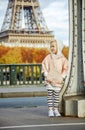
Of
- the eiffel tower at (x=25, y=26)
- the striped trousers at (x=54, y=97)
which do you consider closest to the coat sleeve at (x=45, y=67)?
the striped trousers at (x=54, y=97)

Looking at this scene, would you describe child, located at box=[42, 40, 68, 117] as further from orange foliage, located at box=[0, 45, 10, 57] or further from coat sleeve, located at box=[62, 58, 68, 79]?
orange foliage, located at box=[0, 45, 10, 57]

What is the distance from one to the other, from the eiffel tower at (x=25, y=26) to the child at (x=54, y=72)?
58340 millimetres

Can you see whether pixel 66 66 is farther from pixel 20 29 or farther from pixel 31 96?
pixel 20 29

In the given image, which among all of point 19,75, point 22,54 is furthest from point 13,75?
point 22,54

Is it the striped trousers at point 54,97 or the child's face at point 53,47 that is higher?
the child's face at point 53,47

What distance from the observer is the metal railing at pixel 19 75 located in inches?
727

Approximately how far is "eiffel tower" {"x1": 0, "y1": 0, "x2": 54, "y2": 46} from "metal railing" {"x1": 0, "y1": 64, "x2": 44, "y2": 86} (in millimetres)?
45896

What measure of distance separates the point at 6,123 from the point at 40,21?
63.6 metres

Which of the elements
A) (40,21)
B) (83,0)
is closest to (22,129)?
(83,0)

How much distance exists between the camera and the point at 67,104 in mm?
6688

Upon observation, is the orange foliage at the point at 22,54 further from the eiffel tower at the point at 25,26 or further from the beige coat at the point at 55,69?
the beige coat at the point at 55,69

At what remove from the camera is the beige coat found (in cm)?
670

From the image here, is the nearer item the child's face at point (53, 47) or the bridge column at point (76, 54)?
the child's face at point (53, 47)

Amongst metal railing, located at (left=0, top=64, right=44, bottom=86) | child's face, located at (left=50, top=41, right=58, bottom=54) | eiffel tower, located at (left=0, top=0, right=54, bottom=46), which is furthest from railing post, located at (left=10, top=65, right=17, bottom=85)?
eiffel tower, located at (left=0, top=0, right=54, bottom=46)
